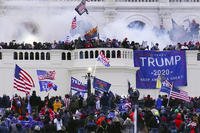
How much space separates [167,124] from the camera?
174 ft

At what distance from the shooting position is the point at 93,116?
53.3m

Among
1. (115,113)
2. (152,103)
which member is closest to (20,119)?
(115,113)

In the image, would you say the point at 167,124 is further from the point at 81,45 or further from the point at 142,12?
the point at 142,12

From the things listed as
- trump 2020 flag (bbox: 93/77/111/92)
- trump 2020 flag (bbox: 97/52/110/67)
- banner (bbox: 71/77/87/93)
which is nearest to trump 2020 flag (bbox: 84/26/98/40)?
trump 2020 flag (bbox: 97/52/110/67)

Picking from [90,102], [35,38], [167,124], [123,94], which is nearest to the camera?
[167,124]

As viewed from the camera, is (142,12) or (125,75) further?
(142,12)

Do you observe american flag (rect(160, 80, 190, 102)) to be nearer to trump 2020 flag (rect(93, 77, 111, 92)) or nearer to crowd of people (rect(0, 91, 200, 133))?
crowd of people (rect(0, 91, 200, 133))

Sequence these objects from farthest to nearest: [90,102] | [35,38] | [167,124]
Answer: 1. [35,38]
2. [90,102]
3. [167,124]

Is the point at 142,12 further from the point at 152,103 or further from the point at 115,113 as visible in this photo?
the point at 115,113

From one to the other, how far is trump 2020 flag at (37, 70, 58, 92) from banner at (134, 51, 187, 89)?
595cm

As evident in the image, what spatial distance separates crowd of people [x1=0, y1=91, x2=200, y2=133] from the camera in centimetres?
5131

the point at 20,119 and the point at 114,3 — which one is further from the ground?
the point at 114,3

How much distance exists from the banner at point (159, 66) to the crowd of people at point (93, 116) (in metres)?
10.4

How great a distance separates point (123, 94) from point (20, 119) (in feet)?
55.4
